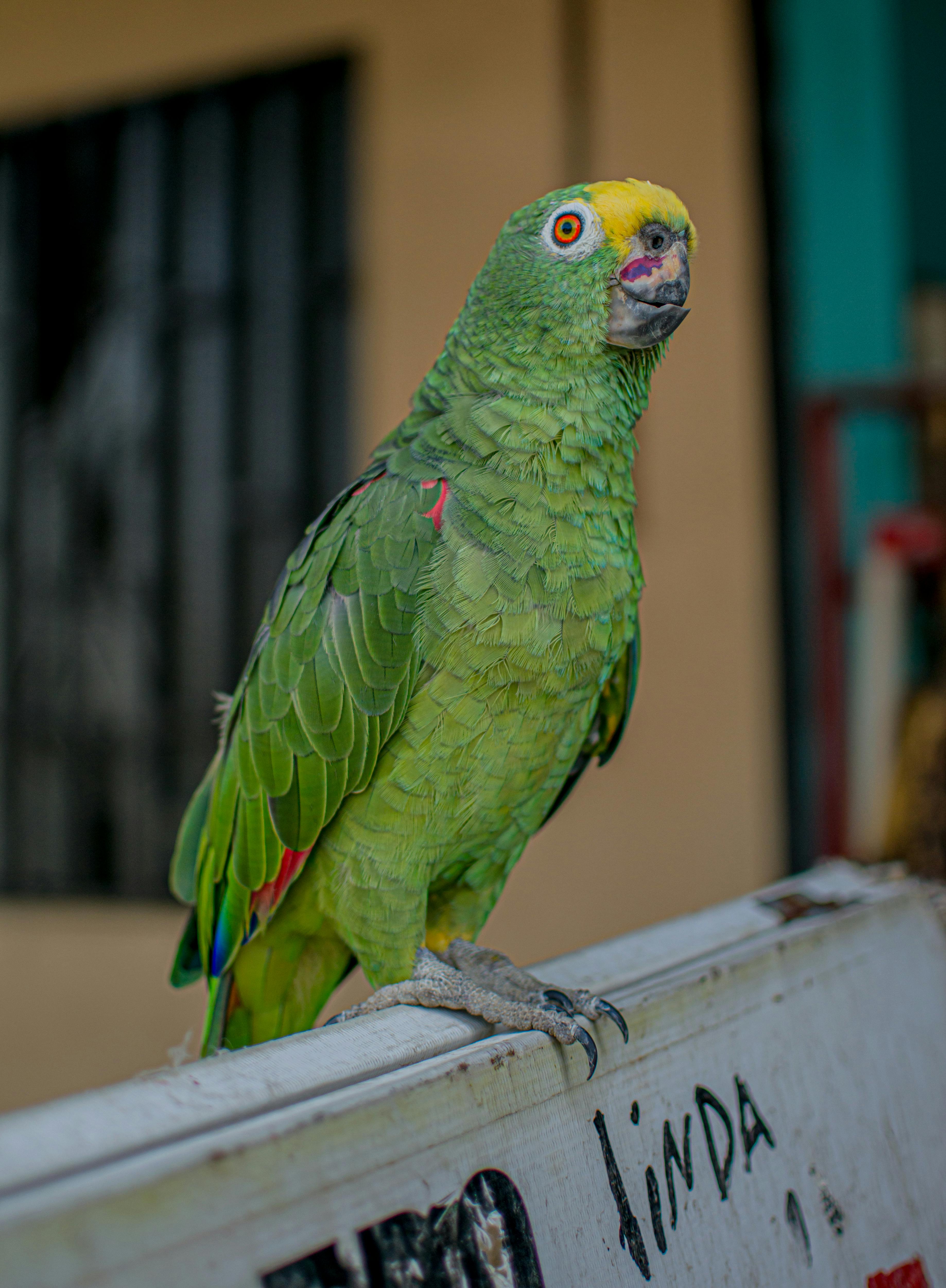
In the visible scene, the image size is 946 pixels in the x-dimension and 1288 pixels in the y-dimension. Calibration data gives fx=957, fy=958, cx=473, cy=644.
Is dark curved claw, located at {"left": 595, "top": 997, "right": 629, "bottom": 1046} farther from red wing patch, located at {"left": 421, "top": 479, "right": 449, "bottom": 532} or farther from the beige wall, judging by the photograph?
the beige wall

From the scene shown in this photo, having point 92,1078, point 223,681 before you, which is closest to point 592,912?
point 223,681

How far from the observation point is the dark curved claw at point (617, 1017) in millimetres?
626

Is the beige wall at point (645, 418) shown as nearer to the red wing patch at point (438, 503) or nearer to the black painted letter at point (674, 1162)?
the red wing patch at point (438, 503)

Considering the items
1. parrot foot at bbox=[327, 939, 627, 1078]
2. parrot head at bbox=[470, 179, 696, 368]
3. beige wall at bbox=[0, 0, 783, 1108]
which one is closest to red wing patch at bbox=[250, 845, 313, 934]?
parrot foot at bbox=[327, 939, 627, 1078]

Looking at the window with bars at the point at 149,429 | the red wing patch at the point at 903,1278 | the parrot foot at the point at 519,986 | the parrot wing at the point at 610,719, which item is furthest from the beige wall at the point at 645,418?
the red wing patch at the point at 903,1278

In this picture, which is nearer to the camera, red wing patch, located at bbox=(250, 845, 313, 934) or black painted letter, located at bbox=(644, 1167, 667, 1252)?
black painted letter, located at bbox=(644, 1167, 667, 1252)

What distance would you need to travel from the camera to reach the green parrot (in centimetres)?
78

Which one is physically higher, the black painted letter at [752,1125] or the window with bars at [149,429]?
the window with bars at [149,429]

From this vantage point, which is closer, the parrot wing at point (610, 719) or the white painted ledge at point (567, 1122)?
the white painted ledge at point (567, 1122)

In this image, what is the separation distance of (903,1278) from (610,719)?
513 millimetres

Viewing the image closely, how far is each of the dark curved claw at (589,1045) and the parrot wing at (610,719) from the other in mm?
360

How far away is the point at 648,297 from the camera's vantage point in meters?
0.76

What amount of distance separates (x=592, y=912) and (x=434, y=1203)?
A: 1753 millimetres

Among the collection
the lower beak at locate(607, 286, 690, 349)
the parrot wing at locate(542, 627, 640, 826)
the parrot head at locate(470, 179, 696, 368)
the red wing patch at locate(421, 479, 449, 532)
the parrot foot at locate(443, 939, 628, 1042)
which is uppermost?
the parrot head at locate(470, 179, 696, 368)
